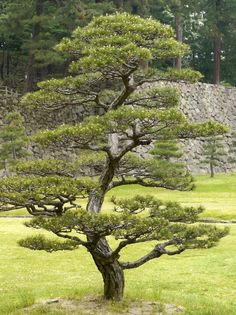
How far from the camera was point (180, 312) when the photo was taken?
31.0ft

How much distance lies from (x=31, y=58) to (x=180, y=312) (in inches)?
1066

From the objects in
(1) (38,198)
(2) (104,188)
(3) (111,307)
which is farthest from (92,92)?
(3) (111,307)

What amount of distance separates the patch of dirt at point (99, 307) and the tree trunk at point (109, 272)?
18 cm

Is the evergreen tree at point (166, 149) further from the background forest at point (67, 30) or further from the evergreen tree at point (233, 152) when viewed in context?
the evergreen tree at point (233, 152)

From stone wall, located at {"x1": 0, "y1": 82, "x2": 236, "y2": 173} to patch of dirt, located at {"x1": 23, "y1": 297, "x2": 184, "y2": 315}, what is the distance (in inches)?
981

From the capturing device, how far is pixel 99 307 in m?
9.52

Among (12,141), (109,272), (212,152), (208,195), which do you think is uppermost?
(12,141)

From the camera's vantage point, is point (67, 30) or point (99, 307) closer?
point (99, 307)

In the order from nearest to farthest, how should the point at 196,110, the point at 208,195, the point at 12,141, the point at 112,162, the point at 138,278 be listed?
the point at 112,162, the point at 138,278, the point at 12,141, the point at 208,195, the point at 196,110

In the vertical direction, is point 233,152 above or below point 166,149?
below

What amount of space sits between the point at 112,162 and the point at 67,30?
85.9 feet

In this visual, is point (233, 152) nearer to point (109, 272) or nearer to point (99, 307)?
point (109, 272)

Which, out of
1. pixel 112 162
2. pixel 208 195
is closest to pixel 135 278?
pixel 112 162

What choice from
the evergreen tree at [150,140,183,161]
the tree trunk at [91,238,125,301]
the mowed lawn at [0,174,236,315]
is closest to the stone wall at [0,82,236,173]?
the evergreen tree at [150,140,183,161]
